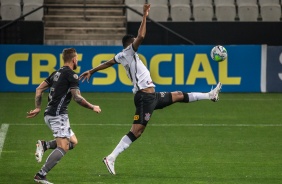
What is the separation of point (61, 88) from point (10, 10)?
1671cm

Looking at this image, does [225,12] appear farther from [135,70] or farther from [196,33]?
[135,70]

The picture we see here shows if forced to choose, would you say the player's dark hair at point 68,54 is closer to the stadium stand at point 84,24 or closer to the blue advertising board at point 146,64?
the blue advertising board at point 146,64

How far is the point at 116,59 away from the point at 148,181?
1.99 metres

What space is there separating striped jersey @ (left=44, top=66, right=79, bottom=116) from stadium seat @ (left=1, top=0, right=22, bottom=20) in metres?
16.5

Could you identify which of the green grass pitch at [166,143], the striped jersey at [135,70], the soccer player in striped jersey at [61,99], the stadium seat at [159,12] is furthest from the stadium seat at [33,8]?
the soccer player in striped jersey at [61,99]

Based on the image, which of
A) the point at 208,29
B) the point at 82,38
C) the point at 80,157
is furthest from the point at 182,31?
the point at 80,157

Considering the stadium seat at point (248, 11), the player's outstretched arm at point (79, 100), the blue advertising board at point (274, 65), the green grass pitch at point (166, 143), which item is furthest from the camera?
the stadium seat at point (248, 11)

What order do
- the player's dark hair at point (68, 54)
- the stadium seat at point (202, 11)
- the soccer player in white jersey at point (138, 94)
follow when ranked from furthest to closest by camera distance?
the stadium seat at point (202, 11) < the soccer player in white jersey at point (138, 94) < the player's dark hair at point (68, 54)

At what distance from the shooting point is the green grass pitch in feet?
37.2

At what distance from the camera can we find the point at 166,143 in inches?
576

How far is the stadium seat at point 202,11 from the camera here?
90.1ft

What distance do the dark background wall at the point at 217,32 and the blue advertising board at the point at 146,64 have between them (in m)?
2.94

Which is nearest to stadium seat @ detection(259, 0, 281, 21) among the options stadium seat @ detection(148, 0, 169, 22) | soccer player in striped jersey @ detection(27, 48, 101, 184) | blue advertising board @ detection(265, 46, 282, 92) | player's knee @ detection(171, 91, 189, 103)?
stadium seat @ detection(148, 0, 169, 22)

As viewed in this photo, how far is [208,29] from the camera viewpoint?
26.7 m
